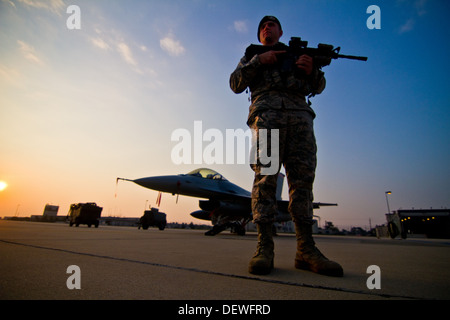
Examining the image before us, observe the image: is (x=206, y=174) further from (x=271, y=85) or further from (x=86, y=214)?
(x=271, y=85)

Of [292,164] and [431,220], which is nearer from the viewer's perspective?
[292,164]

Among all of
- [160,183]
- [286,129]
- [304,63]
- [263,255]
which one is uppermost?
[304,63]

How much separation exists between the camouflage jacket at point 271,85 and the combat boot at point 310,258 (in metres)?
1.15

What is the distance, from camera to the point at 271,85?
2105 mm

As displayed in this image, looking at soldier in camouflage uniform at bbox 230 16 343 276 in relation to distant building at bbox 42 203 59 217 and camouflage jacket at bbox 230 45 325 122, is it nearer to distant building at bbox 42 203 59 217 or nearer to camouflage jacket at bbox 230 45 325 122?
camouflage jacket at bbox 230 45 325 122

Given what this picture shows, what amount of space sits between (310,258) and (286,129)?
44.6 inches

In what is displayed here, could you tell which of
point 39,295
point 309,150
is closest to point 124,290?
point 39,295

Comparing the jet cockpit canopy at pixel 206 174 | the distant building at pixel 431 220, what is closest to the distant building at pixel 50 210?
the jet cockpit canopy at pixel 206 174

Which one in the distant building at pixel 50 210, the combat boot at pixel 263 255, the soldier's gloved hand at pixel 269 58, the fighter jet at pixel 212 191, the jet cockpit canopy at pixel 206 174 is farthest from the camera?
the distant building at pixel 50 210

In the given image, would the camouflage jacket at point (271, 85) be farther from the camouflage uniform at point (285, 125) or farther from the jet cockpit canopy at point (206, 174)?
the jet cockpit canopy at point (206, 174)

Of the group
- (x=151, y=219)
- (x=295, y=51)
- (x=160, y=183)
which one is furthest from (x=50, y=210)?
(x=295, y=51)

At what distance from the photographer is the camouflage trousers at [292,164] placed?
183 centimetres

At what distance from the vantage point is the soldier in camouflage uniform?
69.0 inches
